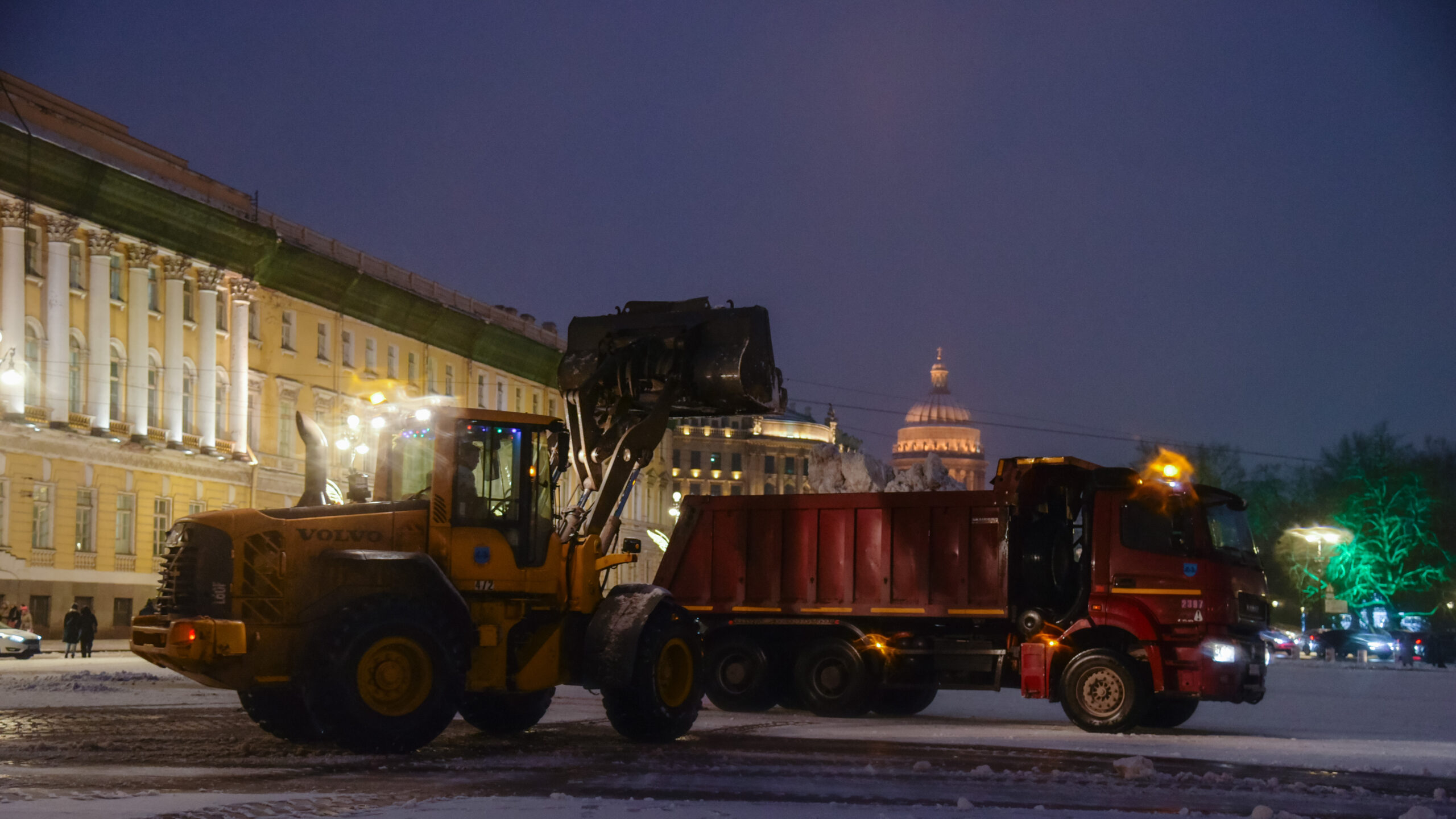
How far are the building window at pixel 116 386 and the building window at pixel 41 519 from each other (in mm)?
4511

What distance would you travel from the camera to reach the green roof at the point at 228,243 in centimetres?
5031

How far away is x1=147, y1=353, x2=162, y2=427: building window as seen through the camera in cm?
5691

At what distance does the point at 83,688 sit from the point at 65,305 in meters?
30.5

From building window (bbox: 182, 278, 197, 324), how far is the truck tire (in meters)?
45.2

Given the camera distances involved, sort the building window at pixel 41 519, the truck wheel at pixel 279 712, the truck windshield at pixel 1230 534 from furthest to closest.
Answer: the building window at pixel 41 519 → the truck windshield at pixel 1230 534 → the truck wheel at pixel 279 712

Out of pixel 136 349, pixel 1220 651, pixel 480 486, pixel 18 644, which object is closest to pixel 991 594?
pixel 1220 651

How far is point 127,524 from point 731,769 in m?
46.5

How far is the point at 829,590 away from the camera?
72.2 ft

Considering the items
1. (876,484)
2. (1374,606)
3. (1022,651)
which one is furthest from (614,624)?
(1374,606)

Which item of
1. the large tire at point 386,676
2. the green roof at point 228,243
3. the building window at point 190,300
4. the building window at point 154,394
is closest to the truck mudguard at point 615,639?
the large tire at point 386,676

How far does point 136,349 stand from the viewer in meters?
56.2

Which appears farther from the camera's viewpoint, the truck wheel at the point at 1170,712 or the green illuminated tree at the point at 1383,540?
the green illuminated tree at the point at 1383,540

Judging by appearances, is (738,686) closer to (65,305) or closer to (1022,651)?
(1022,651)

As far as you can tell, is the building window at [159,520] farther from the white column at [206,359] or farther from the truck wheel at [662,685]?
the truck wheel at [662,685]
